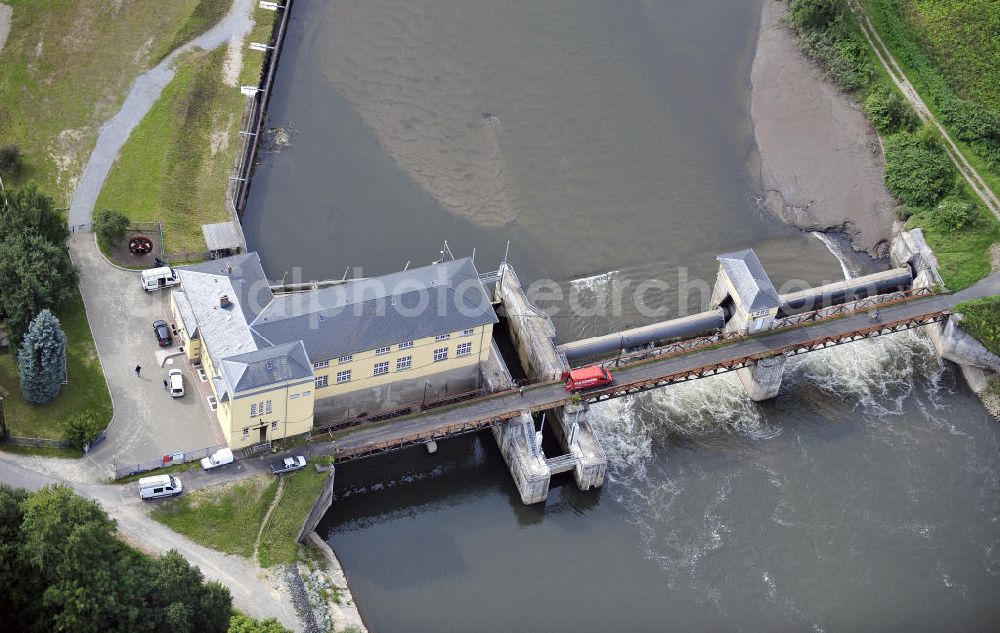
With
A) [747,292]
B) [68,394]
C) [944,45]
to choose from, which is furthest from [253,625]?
[944,45]

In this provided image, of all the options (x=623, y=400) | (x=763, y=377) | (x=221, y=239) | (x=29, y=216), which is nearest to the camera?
(x=29, y=216)

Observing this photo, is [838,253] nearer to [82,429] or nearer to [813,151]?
[813,151]

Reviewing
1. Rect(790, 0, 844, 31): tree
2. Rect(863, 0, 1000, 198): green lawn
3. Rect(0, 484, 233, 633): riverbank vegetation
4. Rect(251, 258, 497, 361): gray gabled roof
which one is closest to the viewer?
Rect(0, 484, 233, 633): riverbank vegetation

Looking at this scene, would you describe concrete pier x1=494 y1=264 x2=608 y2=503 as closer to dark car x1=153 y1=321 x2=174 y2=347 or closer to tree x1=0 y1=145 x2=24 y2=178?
dark car x1=153 y1=321 x2=174 y2=347

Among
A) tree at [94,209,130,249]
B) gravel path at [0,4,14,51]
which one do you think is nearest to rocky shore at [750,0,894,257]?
Result: tree at [94,209,130,249]

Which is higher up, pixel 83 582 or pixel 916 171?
pixel 916 171

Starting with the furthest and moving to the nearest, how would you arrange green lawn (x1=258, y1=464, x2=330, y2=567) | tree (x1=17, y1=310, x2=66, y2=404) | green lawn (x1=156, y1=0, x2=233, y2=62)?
green lawn (x1=156, y1=0, x2=233, y2=62) < tree (x1=17, y1=310, x2=66, y2=404) < green lawn (x1=258, y1=464, x2=330, y2=567)
